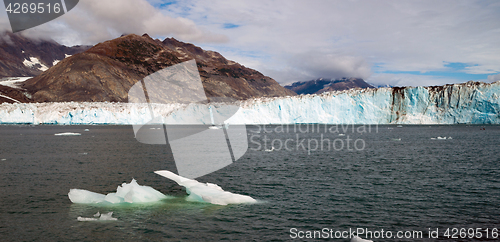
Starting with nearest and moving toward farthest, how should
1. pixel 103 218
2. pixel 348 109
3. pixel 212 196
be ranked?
pixel 103 218 → pixel 212 196 → pixel 348 109

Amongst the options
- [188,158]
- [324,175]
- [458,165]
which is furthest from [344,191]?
[188,158]

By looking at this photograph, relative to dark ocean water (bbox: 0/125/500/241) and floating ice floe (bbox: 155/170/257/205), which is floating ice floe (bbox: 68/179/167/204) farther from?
floating ice floe (bbox: 155/170/257/205)

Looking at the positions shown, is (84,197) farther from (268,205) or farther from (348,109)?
(348,109)

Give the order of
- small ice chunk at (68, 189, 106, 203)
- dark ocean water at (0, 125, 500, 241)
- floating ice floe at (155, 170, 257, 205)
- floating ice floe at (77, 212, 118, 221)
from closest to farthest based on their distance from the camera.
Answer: dark ocean water at (0, 125, 500, 241), floating ice floe at (77, 212, 118, 221), floating ice floe at (155, 170, 257, 205), small ice chunk at (68, 189, 106, 203)

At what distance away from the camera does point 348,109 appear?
69.6m

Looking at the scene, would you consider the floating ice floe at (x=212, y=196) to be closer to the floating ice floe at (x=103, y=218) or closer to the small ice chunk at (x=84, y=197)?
the floating ice floe at (x=103, y=218)

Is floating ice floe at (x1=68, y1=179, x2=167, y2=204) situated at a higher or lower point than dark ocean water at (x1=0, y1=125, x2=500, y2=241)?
higher

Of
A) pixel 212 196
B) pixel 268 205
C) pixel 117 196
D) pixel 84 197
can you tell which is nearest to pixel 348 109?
pixel 268 205

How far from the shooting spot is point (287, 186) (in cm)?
1480

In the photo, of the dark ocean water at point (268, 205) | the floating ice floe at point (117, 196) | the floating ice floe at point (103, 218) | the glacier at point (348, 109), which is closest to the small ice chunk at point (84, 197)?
the floating ice floe at point (117, 196)

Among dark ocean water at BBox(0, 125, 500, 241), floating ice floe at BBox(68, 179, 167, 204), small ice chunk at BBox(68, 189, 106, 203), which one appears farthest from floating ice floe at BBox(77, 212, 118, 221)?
small ice chunk at BBox(68, 189, 106, 203)

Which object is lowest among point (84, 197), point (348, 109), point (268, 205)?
point (268, 205)

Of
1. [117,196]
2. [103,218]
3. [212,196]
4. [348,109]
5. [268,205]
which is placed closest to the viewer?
[103,218]

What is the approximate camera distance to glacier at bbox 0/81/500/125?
65.9 meters
